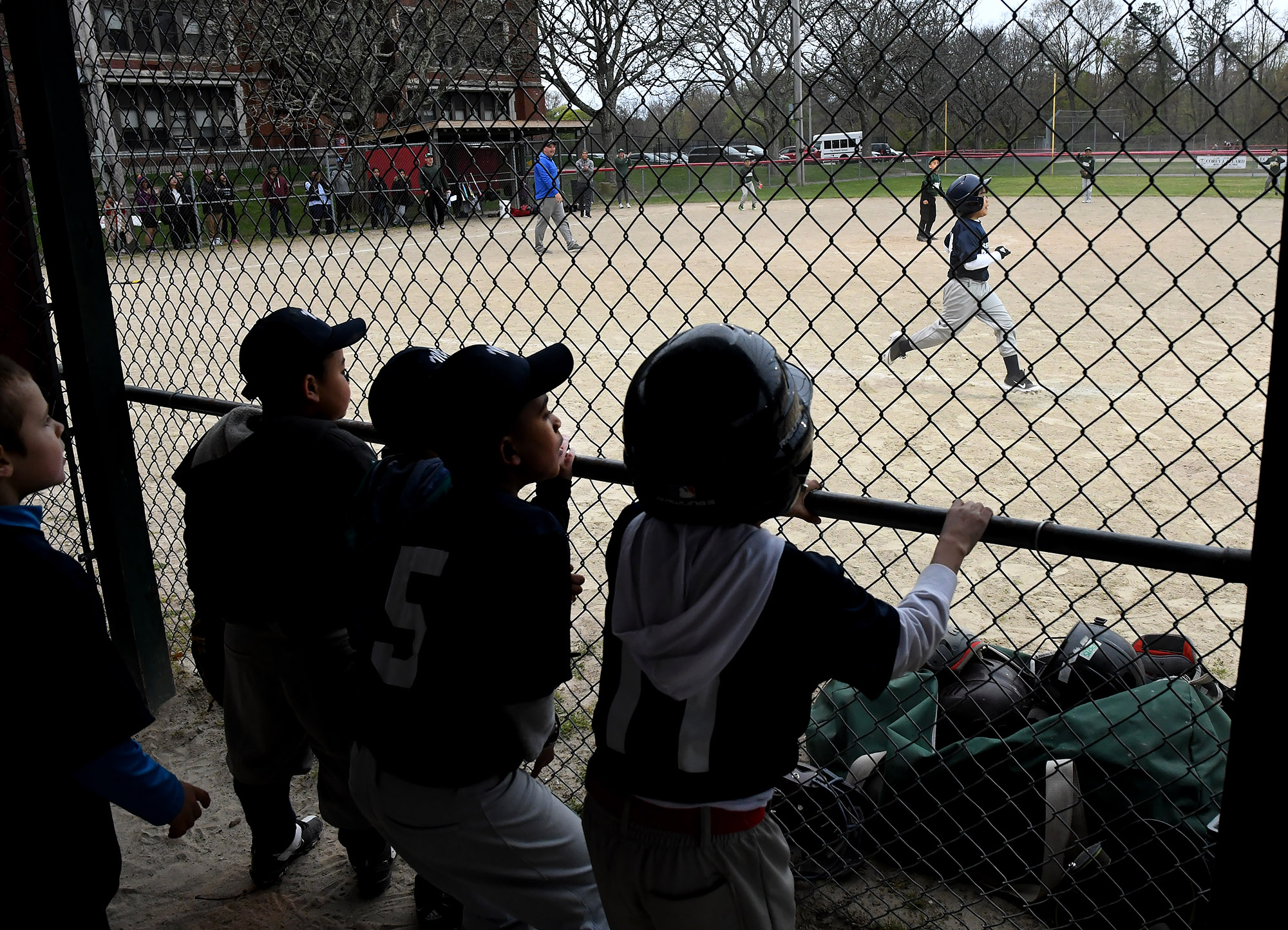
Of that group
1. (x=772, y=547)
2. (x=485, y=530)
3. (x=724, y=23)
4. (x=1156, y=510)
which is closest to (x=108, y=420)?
(x=485, y=530)

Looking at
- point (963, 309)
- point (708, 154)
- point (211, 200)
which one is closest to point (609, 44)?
point (708, 154)

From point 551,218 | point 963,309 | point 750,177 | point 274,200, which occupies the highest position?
point 551,218

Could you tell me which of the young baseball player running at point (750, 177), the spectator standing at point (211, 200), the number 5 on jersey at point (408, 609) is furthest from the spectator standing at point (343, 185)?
the number 5 on jersey at point (408, 609)

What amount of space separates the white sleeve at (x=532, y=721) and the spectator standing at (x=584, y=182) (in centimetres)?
151

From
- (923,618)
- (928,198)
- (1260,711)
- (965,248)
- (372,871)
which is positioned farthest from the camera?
(965,248)

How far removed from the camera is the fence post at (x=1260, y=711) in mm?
1369

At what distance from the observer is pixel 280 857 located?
9.07 feet

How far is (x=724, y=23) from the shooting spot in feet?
6.93

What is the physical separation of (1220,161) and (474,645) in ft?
7.22

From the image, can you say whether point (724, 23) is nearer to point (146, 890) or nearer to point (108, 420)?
point (108, 420)

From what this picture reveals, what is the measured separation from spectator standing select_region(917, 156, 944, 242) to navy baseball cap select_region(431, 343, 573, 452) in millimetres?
1278

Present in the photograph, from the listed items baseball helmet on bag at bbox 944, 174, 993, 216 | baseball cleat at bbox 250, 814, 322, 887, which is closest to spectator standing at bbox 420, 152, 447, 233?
baseball helmet on bag at bbox 944, 174, 993, 216

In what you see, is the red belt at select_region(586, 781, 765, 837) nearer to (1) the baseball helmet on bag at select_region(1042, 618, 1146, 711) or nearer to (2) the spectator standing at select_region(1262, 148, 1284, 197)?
(2) the spectator standing at select_region(1262, 148, 1284, 197)

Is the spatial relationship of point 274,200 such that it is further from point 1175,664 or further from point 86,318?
point 1175,664
